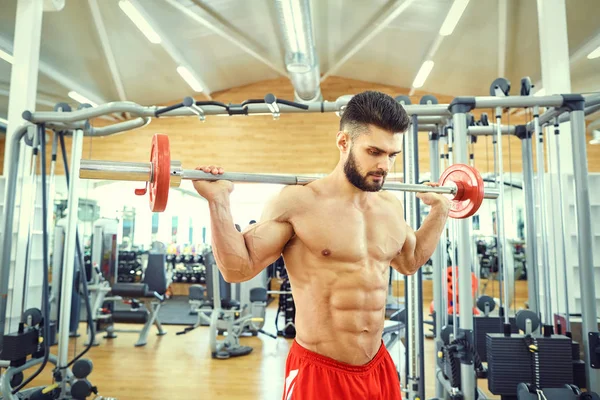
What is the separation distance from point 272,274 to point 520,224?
484cm

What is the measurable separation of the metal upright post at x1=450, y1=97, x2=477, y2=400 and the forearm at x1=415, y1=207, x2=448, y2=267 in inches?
25.9

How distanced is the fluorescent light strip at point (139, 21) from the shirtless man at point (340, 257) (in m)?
4.34

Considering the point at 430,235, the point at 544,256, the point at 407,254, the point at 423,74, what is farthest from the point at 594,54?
the point at 407,254

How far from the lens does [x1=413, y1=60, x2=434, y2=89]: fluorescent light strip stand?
6.03 m

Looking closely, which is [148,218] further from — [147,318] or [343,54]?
[343,54]

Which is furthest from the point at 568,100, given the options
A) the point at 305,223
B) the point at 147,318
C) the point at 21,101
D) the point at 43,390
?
the point at 147,318

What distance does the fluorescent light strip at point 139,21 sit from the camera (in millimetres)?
4676

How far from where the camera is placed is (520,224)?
25.9 feet

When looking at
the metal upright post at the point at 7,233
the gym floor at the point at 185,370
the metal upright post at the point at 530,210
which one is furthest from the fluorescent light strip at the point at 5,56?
the metal upright post at the point at 530,210

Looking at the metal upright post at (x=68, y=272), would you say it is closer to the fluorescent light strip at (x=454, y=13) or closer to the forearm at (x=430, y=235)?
the forearm at (x=430, y=235)

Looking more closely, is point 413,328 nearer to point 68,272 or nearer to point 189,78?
point 68,272

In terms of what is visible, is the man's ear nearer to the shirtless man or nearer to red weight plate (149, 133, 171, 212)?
the shirtless man

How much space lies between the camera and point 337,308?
130 cm

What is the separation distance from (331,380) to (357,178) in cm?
62
